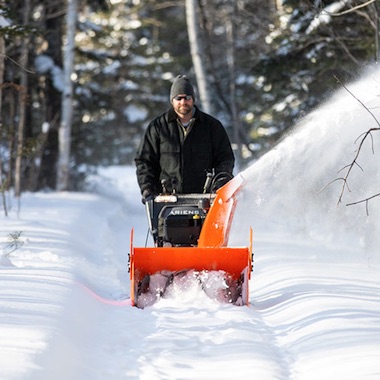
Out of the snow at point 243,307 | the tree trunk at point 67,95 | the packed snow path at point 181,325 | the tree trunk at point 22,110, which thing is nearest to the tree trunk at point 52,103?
the tree trunk at point 67,95

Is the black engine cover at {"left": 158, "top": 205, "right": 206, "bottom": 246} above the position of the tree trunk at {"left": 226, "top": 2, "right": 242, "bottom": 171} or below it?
below

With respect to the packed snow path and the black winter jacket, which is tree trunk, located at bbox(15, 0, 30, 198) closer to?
the packed snow path

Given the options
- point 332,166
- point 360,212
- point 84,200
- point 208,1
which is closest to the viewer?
point 332,166

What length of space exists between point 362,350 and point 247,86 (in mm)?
23412

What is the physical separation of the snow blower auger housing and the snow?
0.17 meters

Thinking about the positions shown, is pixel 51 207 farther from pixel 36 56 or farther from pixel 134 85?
Result: pixel 134 85

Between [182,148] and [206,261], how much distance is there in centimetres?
144

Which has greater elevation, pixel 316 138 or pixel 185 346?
pixel 316 138

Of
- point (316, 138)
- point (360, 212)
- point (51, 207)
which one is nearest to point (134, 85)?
point (51, 207)

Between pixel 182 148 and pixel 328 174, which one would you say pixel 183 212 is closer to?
pixel 182 148

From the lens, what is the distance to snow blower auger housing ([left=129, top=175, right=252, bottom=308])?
6719 millimetres

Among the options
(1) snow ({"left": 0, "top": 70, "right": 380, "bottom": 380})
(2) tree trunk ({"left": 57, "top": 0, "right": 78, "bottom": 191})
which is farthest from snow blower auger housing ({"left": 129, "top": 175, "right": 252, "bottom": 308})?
(2) tree trunk ({"left": 57, "top": 0, "right": 78, "bottom": 191})

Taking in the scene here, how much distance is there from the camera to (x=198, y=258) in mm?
6805

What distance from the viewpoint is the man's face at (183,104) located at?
7.61m
